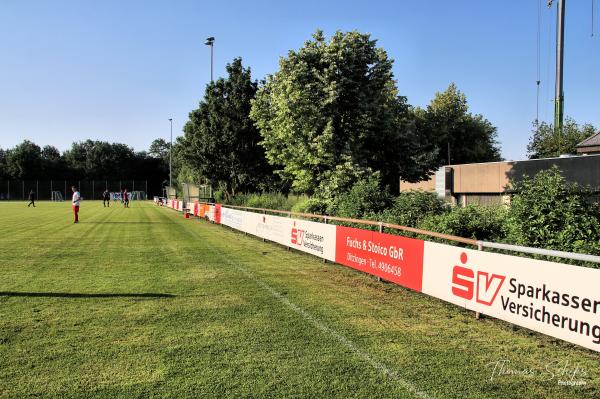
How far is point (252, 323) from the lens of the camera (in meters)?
6.64

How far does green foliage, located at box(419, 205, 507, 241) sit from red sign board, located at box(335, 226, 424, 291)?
3.17 feet

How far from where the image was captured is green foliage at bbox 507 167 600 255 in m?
6.79

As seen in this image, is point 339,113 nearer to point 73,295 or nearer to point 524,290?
point 73,295

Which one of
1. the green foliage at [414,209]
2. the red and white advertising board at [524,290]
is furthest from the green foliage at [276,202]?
the red and white advertising board at [524,290]

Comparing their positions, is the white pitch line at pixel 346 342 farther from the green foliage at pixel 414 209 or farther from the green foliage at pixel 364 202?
the green foliage at pixel 364 202

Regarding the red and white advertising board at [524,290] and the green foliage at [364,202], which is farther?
the green foliage at [364,202]

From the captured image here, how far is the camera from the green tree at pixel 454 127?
5703 centimetres

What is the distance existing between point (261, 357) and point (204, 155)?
1250 inches

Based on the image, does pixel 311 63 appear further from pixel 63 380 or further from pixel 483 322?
pixel 63 380

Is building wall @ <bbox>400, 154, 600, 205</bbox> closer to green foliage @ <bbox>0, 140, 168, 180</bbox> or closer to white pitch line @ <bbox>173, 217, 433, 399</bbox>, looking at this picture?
white pitch line @ <bbox>173, 217, 433, 399</bbox>

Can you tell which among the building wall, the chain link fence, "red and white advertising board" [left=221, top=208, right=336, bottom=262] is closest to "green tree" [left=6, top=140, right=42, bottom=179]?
the chain link fence

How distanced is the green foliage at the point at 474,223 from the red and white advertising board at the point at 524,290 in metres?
1.44

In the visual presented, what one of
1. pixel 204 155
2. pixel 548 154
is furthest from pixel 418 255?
pixel 548 154

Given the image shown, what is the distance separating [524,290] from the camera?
20.0 ft
